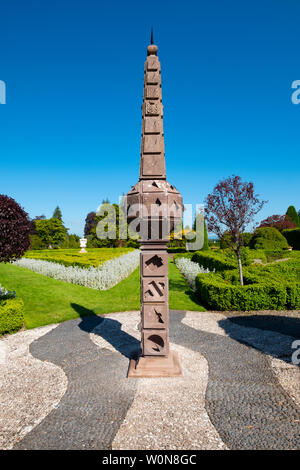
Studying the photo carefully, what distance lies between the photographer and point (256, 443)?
3.20m

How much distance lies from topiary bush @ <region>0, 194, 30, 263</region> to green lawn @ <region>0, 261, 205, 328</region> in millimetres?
2221

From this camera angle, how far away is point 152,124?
4793mm

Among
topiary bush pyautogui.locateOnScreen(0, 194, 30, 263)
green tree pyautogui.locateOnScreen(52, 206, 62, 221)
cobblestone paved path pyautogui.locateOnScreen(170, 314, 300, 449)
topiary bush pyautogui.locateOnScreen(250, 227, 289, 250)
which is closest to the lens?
cobblestone paved path pyautogui.locateOnScreen(170, 314, 300, 449)

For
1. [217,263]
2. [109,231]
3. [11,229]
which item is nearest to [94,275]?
[11,229]

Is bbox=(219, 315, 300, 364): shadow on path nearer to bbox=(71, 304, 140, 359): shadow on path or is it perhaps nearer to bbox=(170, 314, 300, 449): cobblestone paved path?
bbox=(170, 314, 300, 449): cobblestone paved path

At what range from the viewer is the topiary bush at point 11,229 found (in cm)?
743

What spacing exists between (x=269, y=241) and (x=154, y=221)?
24415 mm

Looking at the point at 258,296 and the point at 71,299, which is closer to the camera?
the point at 258,296

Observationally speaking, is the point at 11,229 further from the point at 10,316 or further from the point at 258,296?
the point at 258,296

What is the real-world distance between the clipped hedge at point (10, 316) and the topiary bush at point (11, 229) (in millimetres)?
1240

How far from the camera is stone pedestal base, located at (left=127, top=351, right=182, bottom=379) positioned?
4.75 m

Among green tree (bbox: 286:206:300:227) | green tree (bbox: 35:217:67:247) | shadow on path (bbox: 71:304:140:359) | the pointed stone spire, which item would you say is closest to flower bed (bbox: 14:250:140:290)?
shadow on path (bbox: 71:304:140:359)

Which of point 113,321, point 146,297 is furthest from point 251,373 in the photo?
point 113,321
